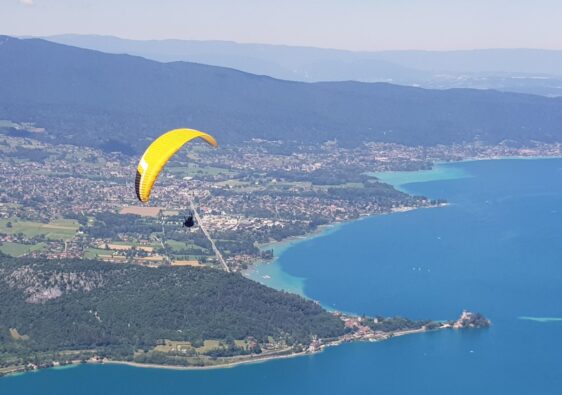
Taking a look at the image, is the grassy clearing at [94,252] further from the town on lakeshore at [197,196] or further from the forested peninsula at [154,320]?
the forested peninsula at [154,320]

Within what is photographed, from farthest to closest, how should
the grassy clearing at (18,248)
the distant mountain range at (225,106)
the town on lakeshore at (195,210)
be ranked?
the distant mountain range at (225,106) < the grassy clearing at (18,248) < the town on lakeshore at (195,210)

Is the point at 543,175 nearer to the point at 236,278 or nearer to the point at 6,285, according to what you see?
the point at 236,278

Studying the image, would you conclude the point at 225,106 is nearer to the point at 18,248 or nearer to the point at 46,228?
the point at 46,228

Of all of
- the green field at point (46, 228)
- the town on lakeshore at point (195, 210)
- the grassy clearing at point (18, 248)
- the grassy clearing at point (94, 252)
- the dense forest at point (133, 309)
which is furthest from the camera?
the green field at point (46, 228)

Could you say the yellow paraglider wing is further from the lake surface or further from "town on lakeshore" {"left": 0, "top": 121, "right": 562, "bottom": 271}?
"town on lakeshore" {"left": 0, "top": 121, "right": 562, "bottom": 271}

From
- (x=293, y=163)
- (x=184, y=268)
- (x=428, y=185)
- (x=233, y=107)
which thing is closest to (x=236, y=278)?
(x=184, y=268)

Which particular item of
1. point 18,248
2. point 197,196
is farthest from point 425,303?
point 197,196

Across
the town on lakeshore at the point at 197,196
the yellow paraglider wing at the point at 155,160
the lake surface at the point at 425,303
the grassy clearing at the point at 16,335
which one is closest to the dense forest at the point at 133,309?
the grassy clearing at the point at 16,335
